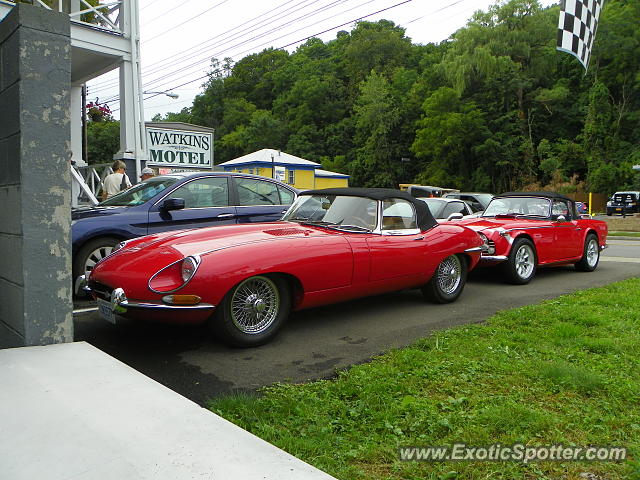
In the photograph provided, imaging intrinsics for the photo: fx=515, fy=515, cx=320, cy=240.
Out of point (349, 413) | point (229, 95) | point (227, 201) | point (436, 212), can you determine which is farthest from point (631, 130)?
point (229, 95)

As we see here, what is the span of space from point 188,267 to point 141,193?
330 cm

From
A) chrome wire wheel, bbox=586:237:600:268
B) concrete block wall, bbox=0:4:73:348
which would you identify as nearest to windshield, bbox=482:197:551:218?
chrome wire wheel, bbox=586:237:600:268

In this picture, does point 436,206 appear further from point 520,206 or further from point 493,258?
point 493,258

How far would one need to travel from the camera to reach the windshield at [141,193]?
6668mm

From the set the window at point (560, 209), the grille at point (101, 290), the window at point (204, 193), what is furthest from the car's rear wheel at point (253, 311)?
the window at point (560, 209)

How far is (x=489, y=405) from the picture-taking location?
119 inches

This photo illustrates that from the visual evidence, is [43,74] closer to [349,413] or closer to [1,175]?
[1,175]

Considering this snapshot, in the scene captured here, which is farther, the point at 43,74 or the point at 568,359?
the point at 568,359

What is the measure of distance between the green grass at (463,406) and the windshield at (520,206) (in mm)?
4149

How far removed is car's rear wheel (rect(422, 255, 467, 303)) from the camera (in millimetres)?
5938

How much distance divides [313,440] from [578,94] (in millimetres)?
56456

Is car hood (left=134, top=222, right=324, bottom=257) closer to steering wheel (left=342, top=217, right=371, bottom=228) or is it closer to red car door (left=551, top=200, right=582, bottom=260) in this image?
steering wheel (left=342, top=217, right=371, bottom=228)

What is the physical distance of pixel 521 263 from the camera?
7562mm

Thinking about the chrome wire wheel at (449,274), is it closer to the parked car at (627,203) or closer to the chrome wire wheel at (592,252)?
the chrome wire wheel at (592,252)
